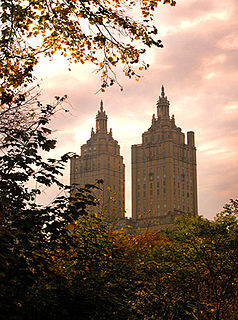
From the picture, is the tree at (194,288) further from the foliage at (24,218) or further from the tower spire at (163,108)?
the tower spire at (163,108)

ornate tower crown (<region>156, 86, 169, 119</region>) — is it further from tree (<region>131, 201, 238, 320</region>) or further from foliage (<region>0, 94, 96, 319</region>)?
foliage (<region>0, 94, 96, 319</region>)

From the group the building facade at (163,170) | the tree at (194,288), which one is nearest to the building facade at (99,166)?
the building facade at (163,170)

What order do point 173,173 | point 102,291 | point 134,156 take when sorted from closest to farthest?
point 102,291 → point 173,173 → point 134,156

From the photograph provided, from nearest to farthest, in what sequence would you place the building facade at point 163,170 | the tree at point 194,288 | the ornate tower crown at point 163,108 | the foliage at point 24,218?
the foliage at point 24,218
the tree at point 194,288
the building facade at point 163,170
the ornate tower crown at point 163,108

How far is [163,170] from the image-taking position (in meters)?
177

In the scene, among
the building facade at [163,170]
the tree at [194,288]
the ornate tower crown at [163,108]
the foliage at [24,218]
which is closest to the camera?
the foliage at [24,218]

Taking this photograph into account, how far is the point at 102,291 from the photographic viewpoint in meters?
12.3

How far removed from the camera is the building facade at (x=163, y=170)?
170625mm

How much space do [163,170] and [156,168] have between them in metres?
3.24

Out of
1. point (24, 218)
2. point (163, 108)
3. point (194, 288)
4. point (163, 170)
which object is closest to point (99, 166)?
point (163, 170)

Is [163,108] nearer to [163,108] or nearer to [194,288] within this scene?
[163,108]

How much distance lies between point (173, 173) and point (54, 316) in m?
166

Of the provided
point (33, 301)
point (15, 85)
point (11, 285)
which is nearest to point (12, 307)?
point (11, 285)

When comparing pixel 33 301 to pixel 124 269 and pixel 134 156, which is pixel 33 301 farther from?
pixel 134 156
